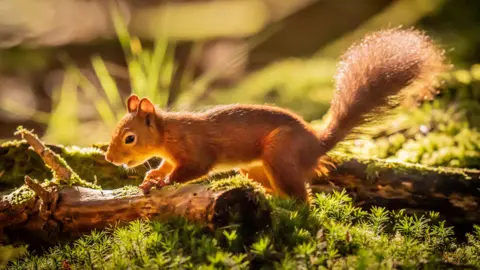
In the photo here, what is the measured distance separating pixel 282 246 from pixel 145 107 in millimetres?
1017

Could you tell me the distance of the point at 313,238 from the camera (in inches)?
95.6

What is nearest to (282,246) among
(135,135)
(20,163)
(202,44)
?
(135,135)

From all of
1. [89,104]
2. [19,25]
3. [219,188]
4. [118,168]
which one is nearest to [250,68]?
[89,104]

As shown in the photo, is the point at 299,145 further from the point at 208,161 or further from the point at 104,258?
the point at 104,258

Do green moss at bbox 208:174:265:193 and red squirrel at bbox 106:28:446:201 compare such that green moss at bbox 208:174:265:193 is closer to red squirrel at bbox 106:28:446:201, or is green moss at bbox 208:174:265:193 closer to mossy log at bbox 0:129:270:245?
mossy log at bbox 0:129:270:245

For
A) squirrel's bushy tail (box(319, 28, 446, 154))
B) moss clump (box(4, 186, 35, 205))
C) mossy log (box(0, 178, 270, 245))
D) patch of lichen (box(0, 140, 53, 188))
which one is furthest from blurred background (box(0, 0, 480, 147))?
mossy log (box(0, 178, 270, 245))

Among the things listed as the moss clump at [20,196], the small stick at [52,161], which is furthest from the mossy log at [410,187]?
the moss clump at [20,196]

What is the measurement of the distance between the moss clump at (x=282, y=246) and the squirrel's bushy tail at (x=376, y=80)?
0.51m

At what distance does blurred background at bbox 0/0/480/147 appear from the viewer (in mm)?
6465

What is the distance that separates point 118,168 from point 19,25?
19.1 feet

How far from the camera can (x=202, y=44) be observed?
8.62m

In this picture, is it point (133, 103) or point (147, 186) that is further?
point (133, 103)

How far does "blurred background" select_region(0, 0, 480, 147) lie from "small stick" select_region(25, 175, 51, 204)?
2.80m

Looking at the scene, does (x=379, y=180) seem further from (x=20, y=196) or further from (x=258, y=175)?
(x=20, y=196)
